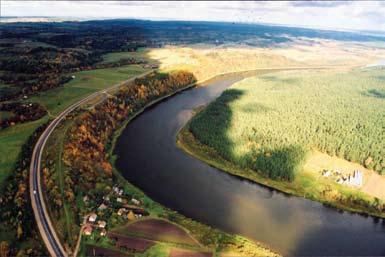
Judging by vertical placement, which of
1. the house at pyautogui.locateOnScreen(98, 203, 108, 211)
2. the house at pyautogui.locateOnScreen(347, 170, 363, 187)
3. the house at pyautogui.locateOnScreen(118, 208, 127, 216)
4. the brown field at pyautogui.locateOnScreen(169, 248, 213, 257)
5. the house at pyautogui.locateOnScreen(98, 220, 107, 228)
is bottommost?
the brown field at pyautogui.locateOnScreen(169, 248, 213, 257)

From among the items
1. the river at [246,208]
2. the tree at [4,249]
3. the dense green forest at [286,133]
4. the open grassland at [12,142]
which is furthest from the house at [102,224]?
the dense green forest at [286,133]

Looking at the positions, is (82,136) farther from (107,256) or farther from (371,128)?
(371,128)

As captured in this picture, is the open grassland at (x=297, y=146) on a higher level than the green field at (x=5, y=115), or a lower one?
lower

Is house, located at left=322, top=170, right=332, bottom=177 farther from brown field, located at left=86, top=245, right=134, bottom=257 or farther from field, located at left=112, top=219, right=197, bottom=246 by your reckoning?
brown field, located at left=86, top=245, right=134, bottom=257

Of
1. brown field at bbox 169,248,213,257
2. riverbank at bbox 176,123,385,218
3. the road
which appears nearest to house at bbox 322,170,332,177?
riverbank at bbox 176,123,385,218

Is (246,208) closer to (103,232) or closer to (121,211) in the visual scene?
(121,211)

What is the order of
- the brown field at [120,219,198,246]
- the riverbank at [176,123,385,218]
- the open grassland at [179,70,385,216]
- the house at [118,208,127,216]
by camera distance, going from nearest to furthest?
the brown field at [120,219,198,246], the house at [118,208,127,216], the riverbank at [176,123,385,218], the open grassland at [179,70,385,216]

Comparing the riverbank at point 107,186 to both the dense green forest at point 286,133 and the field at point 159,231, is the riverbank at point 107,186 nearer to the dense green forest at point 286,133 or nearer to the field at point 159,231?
the field at point 159,231
